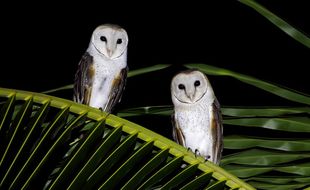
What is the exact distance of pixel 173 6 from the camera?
5699 millimetres

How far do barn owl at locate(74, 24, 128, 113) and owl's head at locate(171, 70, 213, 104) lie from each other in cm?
32

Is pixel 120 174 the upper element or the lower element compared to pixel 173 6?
lower

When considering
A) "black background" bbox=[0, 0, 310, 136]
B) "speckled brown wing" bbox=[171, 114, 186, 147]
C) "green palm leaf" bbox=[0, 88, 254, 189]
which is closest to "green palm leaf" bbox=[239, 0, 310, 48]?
"green palm leaf" bbox=[0, 88, 254, 189]

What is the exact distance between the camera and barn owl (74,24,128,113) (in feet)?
8.59

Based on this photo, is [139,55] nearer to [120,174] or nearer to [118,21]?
[118,21]

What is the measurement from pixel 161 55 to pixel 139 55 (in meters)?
0.25

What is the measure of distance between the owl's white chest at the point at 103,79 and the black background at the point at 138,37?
2.63 metres

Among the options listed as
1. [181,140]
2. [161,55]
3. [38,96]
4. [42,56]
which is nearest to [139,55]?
[161,55]

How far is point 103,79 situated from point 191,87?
467 mm

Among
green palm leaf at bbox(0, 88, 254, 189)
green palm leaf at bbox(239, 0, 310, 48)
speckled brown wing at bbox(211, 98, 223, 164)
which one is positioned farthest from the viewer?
speckled brown wing at bbox(211, 98, 223, 164)

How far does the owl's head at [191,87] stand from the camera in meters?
2.50

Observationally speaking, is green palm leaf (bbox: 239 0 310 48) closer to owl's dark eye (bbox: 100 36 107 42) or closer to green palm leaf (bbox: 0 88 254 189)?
green palm leaf (bbox: 0 88 254 189)

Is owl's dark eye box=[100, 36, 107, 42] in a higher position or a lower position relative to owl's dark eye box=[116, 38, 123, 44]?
lower

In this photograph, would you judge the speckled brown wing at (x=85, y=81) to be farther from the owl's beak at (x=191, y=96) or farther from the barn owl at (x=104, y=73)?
the owl's beak at (x=191, y=96)
